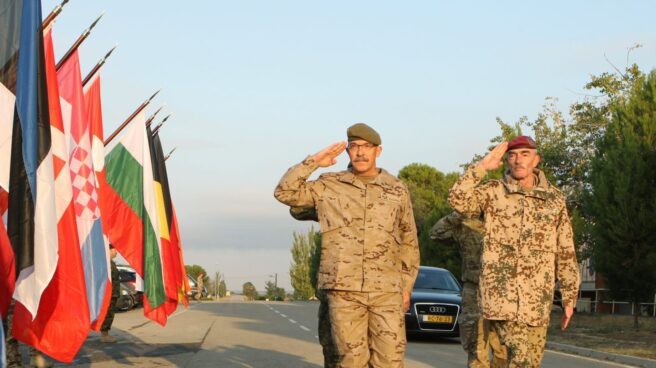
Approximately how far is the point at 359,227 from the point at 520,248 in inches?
47.3

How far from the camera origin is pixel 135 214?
15938 millimetres

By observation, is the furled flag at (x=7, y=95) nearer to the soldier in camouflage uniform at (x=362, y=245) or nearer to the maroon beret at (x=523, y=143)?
the soldier in camouflage uniform at (x=362, y=245)

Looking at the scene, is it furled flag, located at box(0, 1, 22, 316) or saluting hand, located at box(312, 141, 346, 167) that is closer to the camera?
saluting hand, located at box(312, 141, 346, 167)

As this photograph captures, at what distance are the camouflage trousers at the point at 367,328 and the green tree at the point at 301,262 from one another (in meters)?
103

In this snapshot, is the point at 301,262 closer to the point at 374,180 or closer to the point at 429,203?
the point at 429,203

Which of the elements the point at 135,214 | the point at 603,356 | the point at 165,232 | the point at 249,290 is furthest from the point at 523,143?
the point at 249,290

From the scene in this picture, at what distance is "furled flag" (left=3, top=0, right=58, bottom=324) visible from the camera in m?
8.18

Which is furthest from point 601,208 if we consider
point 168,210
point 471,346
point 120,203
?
point 471,346

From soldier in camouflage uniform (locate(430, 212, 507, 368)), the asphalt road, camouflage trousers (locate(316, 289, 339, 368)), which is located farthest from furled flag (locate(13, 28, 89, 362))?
the asphalt road

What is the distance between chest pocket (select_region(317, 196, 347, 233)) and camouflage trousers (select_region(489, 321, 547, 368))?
1382 millimetres

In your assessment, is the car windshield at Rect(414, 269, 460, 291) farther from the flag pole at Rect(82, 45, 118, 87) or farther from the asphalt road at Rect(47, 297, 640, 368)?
the flag pole at Rect(82, 45, 118, 87)

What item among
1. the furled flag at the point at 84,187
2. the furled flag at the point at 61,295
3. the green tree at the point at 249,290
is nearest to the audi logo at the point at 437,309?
the furled flag at the point at 84,187

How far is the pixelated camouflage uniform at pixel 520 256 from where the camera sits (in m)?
7.25

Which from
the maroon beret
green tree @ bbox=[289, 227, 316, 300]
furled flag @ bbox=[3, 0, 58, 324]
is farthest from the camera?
green tree @ bbox=[289, 227, 316, 300]
